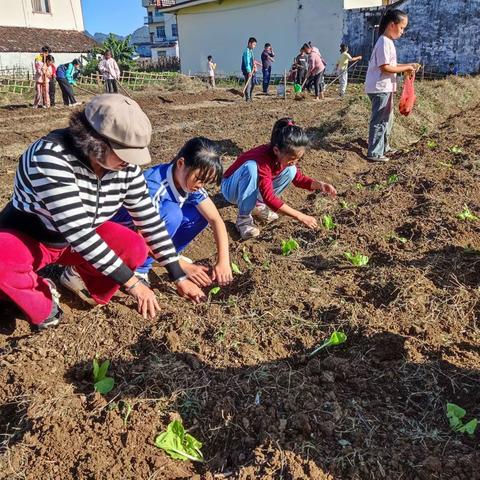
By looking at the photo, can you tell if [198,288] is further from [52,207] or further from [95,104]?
[95,104]

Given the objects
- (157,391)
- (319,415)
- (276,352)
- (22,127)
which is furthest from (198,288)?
(22,127)

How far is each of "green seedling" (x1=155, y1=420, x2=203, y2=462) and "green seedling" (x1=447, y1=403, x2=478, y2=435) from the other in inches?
41.1

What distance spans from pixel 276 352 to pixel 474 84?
13163mm

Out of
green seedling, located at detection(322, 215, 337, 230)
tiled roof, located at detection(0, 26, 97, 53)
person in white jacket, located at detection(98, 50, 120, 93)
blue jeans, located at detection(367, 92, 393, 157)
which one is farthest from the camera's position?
tiled roof, located at detection(0, 26, 97, 53)

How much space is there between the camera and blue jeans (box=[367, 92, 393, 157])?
6.23 metres

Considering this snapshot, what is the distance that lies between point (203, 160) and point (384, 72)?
4.05 meters

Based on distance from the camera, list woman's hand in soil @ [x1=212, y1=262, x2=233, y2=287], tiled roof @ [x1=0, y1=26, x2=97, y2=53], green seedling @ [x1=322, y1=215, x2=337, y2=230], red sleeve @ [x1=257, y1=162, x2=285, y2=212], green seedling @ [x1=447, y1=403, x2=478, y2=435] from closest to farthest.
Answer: green seedling @ [x1=447, y1=403, x2=478, y2=435] < woman's hand in soil @ [x1=212, y1=262, x2=233, y2=287] < red sleeve @ [x1=257, y1=162, x2=285, y2=212] < green seedling @ [x1=322, y1=215, x2=337, y2=230] < tiled roof @ [x1=0, y1=26, x2=97, y2=53]

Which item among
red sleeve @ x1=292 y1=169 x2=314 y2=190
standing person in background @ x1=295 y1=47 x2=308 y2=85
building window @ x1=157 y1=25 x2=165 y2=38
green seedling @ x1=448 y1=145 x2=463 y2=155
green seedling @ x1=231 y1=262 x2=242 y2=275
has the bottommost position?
green seedling @ x1=231 y1=262 x2=242 y2=275

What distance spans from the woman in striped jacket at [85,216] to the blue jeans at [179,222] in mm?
320

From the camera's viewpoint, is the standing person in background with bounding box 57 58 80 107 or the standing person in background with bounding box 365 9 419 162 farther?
the standing person in background with bounding box 57 58 80 107

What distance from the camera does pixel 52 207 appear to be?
235cm

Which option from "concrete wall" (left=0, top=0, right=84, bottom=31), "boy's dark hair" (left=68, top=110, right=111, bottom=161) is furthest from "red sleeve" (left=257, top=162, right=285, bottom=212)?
"concrete wall" (left=0, top=0, right=84, bottom=31)

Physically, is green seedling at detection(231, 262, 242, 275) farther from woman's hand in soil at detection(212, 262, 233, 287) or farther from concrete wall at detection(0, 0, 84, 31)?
concrete wall at detection(0, 0, 84, 31)

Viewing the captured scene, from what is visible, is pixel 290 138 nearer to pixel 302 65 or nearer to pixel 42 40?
pixel 302 65
